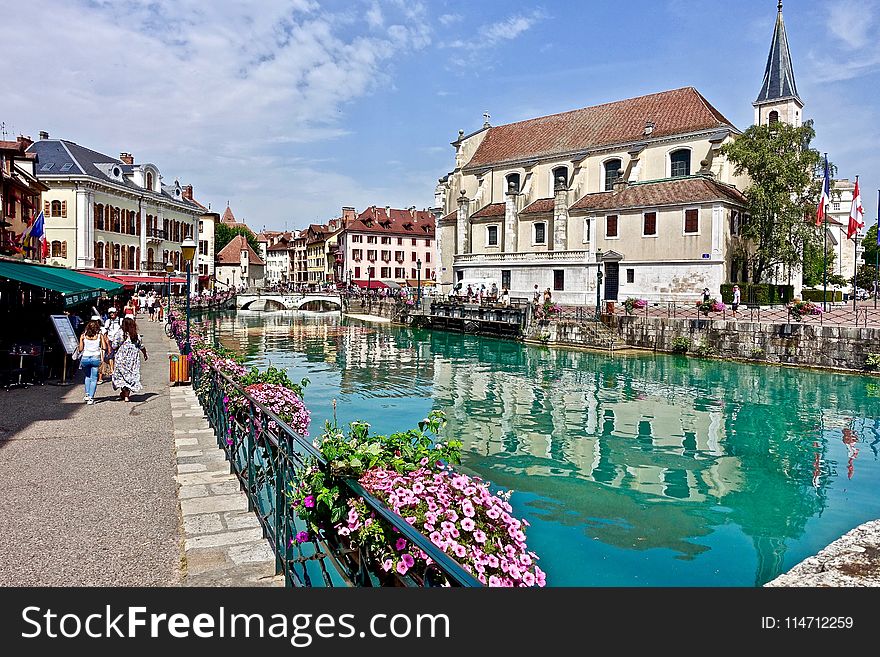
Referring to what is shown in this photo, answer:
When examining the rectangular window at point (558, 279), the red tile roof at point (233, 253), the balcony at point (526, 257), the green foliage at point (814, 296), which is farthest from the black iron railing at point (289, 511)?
the red tile roof at point (233, 253)

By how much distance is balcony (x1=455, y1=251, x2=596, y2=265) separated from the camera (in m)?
45.5

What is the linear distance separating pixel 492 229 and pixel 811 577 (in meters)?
49.8

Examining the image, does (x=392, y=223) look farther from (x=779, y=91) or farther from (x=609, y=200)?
(x=779, y=91)

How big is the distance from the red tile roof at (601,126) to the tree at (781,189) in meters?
6.06

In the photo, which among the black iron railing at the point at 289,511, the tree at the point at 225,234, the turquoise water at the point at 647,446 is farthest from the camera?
the tree at the point at 225,234

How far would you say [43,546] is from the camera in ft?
17.3

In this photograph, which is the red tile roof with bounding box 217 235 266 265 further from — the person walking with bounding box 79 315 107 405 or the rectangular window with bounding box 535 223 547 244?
the person walking with bounding box 79 315 107 405

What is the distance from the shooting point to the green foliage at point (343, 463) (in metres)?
4.09

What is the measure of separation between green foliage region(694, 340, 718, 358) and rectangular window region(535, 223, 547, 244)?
20559 millimetres

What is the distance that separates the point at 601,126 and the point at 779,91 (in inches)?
516

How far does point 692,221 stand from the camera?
40.4m

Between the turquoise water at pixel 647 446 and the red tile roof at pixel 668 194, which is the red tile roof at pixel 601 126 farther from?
the turquoise water at pixel 647 446

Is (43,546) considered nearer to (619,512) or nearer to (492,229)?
(619,512)

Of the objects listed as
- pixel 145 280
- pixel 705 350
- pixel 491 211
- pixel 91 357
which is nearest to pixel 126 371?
pixel 91 357
